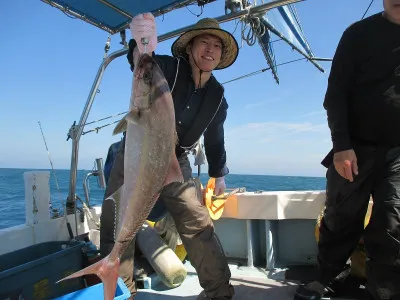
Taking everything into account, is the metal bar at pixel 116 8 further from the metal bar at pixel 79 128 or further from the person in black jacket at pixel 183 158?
the person in black jacket at pixel 183 158

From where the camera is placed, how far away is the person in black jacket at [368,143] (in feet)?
8.16

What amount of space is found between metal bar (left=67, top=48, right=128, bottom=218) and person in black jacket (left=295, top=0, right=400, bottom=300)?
2457 mm

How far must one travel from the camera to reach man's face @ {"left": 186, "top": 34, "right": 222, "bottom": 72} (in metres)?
3.08

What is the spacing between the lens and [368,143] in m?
2.72

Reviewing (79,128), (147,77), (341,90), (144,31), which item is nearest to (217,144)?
(341,90)

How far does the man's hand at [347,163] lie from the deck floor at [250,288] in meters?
1.27

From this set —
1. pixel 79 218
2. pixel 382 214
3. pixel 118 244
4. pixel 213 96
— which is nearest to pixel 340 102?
pixel 382 214

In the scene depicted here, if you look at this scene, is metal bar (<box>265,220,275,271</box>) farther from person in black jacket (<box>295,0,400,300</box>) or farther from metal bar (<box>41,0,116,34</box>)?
metal bar (<box>41,0,116,34</box>)

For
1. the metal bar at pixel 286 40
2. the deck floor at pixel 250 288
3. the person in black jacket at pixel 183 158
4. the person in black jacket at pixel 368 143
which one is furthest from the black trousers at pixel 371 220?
the metal bar at pixel 286 40

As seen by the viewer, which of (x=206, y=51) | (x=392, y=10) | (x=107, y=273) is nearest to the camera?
(x=107, y=273)

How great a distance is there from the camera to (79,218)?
415 centimetres

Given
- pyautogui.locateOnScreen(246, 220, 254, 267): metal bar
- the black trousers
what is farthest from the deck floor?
the black trousers

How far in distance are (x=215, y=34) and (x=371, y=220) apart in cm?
202

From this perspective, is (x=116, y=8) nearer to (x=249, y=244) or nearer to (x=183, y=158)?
(x=183, y=158)
